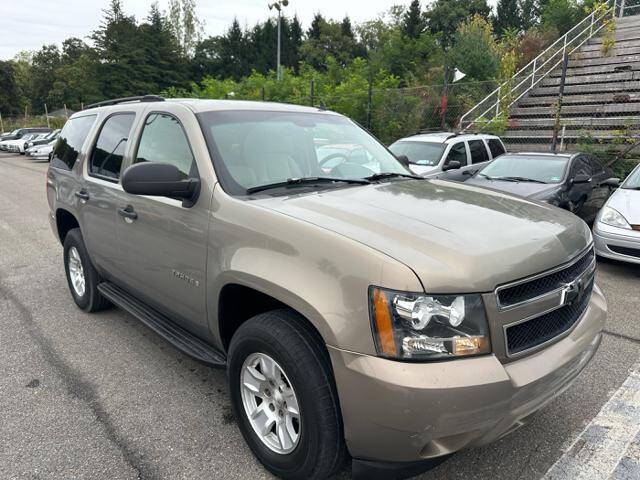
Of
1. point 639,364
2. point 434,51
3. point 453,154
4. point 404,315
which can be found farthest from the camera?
point 434,51

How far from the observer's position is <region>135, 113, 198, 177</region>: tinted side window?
2.96 meters

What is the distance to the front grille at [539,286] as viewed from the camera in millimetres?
2025

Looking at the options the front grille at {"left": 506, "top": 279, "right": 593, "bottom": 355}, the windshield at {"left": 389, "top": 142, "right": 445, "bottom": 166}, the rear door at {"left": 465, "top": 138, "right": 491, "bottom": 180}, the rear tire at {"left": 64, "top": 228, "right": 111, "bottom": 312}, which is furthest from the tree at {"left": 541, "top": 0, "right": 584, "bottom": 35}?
the front grille at {"left": 506, "top": 279, "right": 593, "bottom": 355}

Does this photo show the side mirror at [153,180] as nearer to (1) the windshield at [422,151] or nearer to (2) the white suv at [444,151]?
(2) the white suv at [444,151]

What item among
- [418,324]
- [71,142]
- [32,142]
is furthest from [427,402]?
[32,142]

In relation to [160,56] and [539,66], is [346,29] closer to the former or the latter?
[160,56]

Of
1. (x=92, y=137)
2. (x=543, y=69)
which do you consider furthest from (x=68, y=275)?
(x=543, y=69)

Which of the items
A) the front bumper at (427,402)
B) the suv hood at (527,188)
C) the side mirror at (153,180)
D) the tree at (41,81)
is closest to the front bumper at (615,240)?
the suv hood at (527,188)

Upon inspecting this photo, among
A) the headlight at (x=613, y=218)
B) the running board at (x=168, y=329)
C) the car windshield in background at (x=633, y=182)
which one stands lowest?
the running board at (x=168, y=329)

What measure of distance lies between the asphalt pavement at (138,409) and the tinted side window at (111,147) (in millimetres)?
1395

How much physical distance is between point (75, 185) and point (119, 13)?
56.3 metres

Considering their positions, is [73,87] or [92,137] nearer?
[92,137]

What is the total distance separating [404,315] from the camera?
74.0 inches

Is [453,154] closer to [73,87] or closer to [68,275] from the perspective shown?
[68,275]
